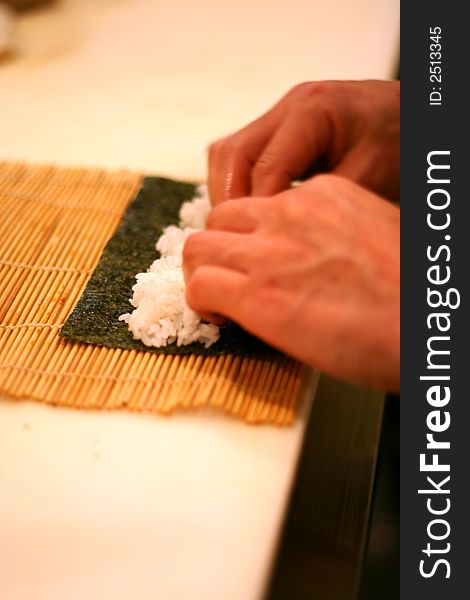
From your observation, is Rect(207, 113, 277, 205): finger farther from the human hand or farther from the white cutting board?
the white cutting board

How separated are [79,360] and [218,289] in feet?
0.76

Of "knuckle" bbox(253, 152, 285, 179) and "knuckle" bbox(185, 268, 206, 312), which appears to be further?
"knuckle" bbox(253, 152, 285, 179)

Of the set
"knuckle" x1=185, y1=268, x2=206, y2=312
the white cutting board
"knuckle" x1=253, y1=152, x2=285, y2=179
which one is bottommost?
the white cutting board

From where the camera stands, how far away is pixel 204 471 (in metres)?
0.74

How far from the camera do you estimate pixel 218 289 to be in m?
0.75

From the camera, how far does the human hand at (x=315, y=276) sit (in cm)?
68

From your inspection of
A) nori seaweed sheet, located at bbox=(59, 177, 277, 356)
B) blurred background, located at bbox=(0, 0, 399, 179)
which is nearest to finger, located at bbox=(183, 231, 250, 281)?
nori seaweed sheet, located at bbox=(59, 177, 277, 356)

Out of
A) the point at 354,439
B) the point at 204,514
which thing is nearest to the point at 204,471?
the point at 204,514

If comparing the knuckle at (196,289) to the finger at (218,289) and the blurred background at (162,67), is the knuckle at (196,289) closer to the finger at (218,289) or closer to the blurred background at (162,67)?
the finger at (218,289)

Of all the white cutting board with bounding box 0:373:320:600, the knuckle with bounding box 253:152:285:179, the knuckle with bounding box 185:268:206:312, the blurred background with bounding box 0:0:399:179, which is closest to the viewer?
the white cutting board with bounding box 0:373:320:600

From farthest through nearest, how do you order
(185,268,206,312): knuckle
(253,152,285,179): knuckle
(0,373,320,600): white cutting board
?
1. (253,152,285,179): knuckle
2. (185,268,206,312): knuckle
3. (0,373,320,600): white cutting board

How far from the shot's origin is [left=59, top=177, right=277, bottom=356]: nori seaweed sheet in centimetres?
84

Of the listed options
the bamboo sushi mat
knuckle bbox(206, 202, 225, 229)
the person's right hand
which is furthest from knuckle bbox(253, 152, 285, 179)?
the bamboo sushi mat

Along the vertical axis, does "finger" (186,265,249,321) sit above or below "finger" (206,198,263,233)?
below
